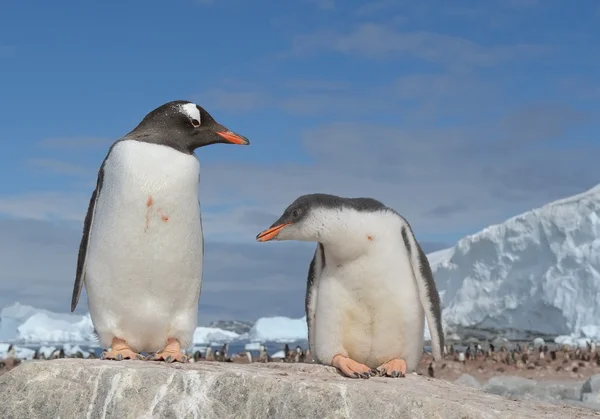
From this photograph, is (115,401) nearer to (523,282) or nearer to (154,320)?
(154,320)

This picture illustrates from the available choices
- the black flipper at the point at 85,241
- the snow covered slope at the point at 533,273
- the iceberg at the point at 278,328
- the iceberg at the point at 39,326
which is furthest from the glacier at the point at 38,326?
the black flipper at the point at 85,241

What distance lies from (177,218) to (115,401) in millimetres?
1062

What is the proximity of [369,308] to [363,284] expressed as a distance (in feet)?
0.50

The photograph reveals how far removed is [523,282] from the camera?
33.8 m

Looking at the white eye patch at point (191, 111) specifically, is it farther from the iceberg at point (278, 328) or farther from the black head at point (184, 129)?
the iceberg at point (278, 328)

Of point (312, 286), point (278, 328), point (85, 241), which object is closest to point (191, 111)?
point (85, 241)

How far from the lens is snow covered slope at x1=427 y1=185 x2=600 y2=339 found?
30469 millimetres

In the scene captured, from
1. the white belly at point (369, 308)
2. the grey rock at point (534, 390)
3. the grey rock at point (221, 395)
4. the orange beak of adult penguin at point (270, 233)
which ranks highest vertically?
the orange beak of adult penguin at point (270, 233)

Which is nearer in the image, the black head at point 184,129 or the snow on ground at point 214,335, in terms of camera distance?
the black head at point 184,129

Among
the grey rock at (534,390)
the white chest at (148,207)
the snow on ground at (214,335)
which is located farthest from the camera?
the snow on ground at (214,335)

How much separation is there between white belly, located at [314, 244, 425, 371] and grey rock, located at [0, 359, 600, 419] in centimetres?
20

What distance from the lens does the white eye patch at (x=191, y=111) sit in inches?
177

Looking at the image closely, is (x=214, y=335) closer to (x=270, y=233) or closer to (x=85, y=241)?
(x=85, y=241)

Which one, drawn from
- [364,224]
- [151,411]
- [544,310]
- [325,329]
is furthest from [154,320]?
[544,310]
